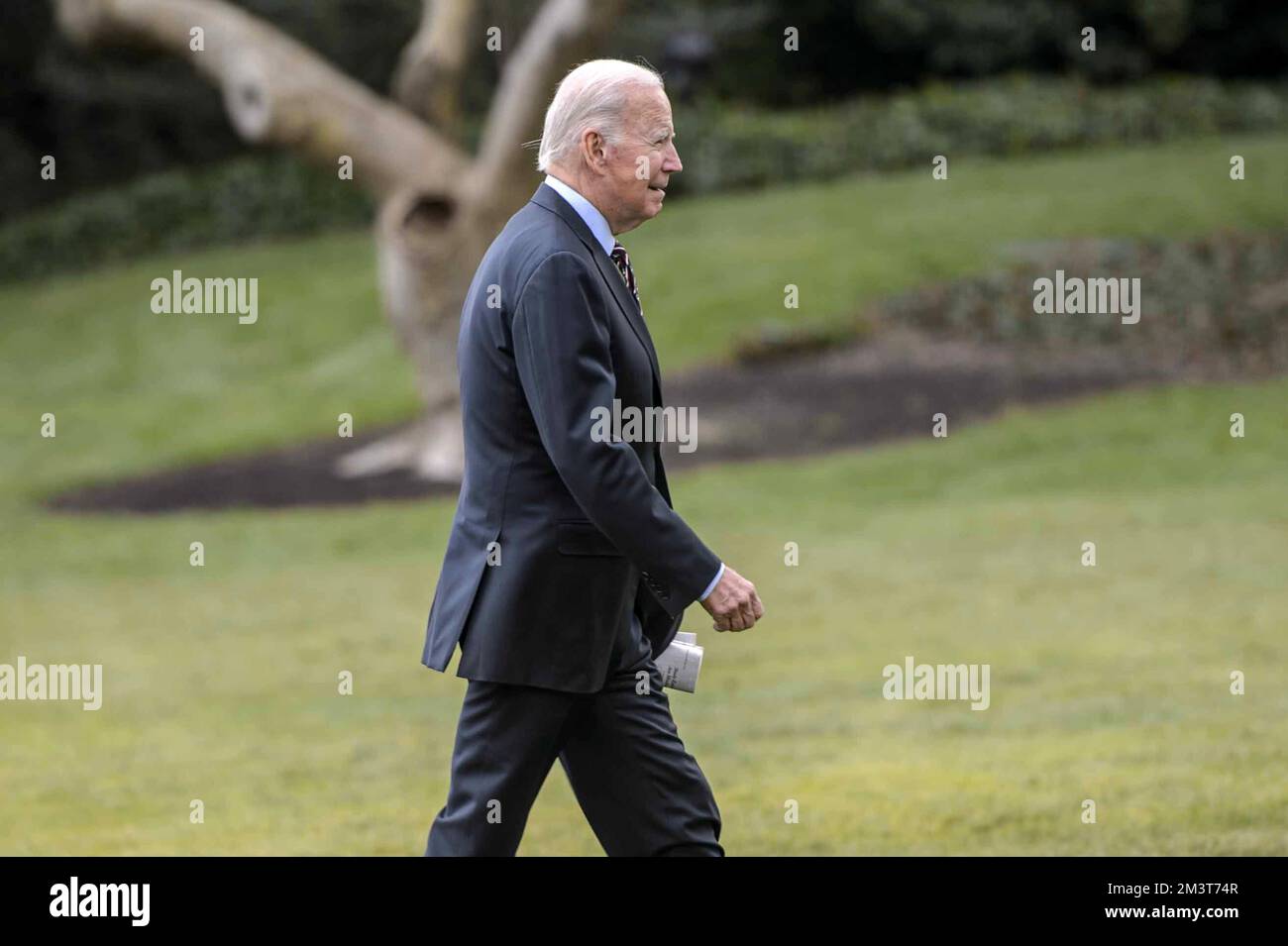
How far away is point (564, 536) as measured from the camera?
417cm

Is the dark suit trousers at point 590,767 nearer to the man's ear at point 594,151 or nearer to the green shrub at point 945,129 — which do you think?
the man's ear at point 594,151

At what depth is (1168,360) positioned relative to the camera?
19766 mm

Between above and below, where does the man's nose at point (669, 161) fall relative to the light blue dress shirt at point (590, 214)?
above

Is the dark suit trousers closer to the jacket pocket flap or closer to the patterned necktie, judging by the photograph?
the jacket pocket flap

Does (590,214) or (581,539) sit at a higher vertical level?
(590,214)

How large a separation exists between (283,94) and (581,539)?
1296cm

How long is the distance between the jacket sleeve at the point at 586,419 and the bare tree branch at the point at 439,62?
Answer: 45.2 ft

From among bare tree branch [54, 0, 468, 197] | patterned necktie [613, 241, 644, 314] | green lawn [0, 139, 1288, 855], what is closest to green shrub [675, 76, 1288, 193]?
green lawn [0, 139, 1288, 855]

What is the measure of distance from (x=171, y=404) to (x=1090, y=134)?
Result: 50.3ft

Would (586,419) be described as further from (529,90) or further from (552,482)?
(529,90)

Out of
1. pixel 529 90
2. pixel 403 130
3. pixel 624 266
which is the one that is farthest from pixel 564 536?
pixel 403 130

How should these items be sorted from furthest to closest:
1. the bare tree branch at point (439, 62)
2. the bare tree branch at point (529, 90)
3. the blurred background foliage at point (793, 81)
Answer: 1. the blurred background foliage at point (793, 81)
2. the bare tree branch at point (439, 62)
3. the bare tree branch at point (529, 90)

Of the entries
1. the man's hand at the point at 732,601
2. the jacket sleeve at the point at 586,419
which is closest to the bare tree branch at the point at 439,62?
the jacket sleeve at the point at 586,419

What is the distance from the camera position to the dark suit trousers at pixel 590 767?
4.21 meters
